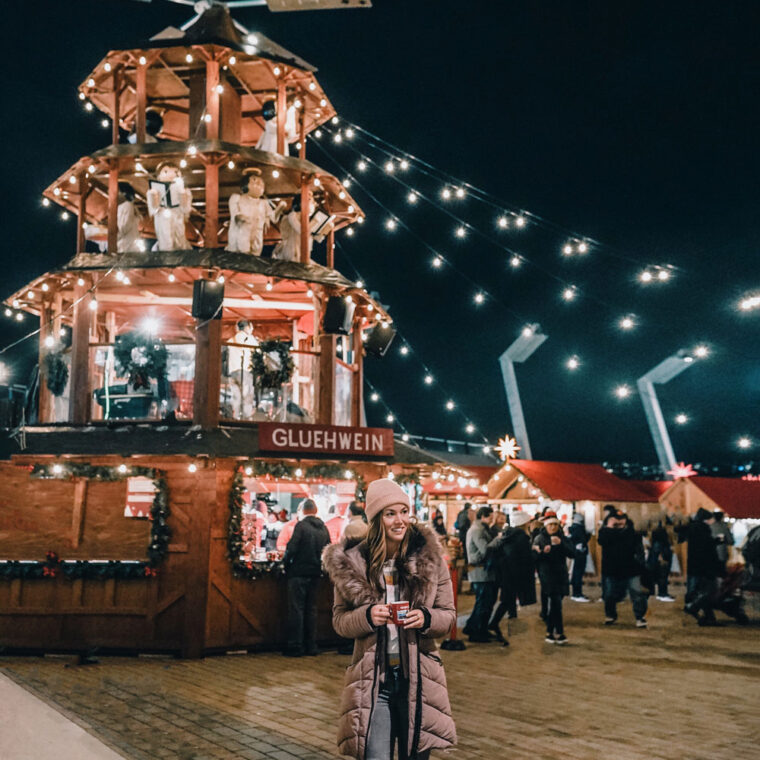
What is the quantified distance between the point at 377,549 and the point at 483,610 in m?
7.45

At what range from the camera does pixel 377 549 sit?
3695 millimetres

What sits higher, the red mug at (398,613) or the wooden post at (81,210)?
the wooden post at (81,210)

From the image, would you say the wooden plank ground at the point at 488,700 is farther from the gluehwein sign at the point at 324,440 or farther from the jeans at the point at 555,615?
the gluehwein sign at the point at 324,440

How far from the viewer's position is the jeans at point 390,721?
3426 mm

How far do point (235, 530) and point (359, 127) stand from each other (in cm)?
840


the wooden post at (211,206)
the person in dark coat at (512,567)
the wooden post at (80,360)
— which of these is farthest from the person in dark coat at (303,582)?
the wooden post at (211,206)

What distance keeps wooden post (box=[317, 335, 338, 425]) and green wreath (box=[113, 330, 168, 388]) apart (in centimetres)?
233

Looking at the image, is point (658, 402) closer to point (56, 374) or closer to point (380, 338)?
point (380, 338)

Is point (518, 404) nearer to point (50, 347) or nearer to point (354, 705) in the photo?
point (50, 347)

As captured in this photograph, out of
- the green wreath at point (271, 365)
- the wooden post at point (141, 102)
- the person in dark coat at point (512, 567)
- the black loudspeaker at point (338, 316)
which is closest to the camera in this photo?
the person in dark coat at point (512, 567)

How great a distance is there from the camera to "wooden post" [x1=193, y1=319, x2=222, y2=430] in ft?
34.1

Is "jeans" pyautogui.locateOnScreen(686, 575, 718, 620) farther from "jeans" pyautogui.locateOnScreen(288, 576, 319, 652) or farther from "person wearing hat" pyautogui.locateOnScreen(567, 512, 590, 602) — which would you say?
"jeans" pyautogui.locateOnScreen(288, 576, 319, 652)

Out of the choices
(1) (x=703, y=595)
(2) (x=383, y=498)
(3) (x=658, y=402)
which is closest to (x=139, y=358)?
(2) (x=383, y=498)

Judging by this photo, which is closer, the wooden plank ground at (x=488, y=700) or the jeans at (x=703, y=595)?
the wooden plank ground at (x=488, y=700)
